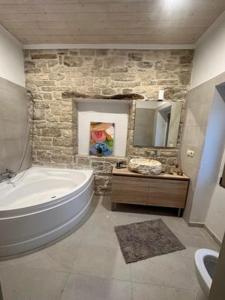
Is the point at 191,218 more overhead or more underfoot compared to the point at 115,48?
more underfoot

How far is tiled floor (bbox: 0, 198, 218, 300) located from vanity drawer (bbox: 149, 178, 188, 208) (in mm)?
542

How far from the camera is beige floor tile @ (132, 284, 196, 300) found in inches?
51.8

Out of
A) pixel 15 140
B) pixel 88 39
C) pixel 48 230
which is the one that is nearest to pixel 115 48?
pixel 88 39

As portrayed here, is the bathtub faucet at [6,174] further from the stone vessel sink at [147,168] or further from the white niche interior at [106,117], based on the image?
the stone vessel sink at [147,168]

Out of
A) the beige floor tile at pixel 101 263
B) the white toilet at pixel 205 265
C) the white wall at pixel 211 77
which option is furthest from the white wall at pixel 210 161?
the beige floor tile at pixel 101 263

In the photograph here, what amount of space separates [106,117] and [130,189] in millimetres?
1414

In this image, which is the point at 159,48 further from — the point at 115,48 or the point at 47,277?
the point at 47,277

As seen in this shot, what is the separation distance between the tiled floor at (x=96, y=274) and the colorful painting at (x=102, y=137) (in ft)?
4.81

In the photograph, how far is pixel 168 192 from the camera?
7.86ft

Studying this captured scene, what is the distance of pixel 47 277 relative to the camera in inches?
56.6

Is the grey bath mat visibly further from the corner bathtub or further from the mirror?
the mirror

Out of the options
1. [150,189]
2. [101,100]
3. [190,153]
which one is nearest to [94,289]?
[150,189]

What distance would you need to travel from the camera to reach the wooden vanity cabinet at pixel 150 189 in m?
2.36

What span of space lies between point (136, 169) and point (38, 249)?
1.63m
